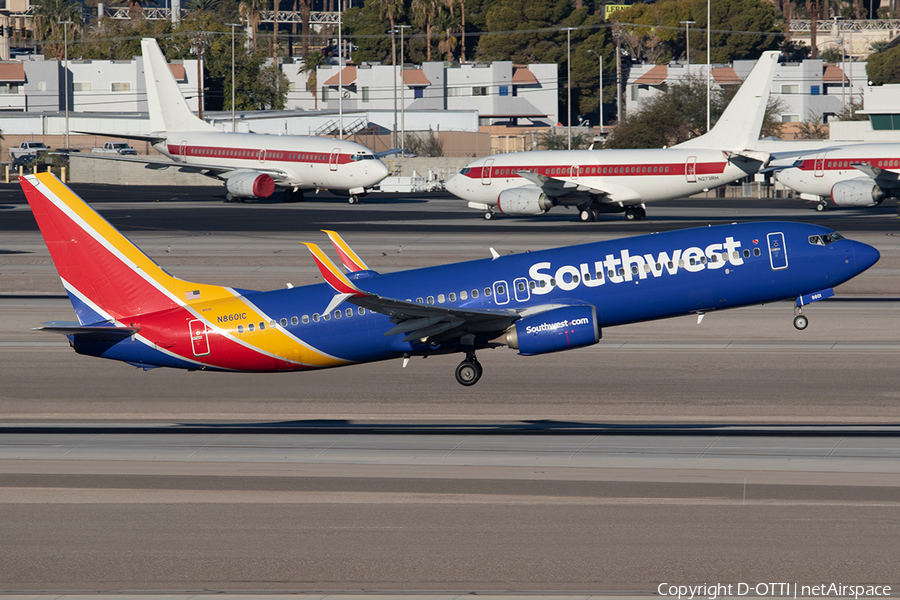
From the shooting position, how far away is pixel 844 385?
116ft

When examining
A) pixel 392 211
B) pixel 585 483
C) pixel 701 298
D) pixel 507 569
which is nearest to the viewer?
pixel 507 569

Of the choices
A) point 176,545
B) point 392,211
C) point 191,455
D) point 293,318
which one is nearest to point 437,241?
point 392,211

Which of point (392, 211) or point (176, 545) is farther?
point (392, 211)

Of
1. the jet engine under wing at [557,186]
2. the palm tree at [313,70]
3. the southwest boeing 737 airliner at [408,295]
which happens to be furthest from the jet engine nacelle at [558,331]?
the palm tree at [313,70]

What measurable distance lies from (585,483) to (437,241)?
4936cm

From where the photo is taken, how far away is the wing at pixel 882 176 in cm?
8569

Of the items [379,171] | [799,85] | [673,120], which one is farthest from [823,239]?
[799,85]

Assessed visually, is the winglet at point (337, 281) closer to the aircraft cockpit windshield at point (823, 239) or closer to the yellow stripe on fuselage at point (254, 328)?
the yellow stripe on fuselage at point (254, 328)

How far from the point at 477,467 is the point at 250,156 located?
→ 82.8m

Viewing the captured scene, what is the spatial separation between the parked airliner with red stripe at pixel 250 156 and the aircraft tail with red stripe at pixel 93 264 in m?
68.0

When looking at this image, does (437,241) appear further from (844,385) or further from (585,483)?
(585,483)

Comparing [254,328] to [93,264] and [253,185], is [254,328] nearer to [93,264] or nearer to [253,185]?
[93,264]

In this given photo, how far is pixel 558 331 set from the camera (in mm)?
32375

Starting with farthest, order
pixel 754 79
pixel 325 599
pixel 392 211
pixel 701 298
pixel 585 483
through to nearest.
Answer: pixel 392 211
pixel 754 79
pixel 701 298
pixel 585 483
pixel 325 599
